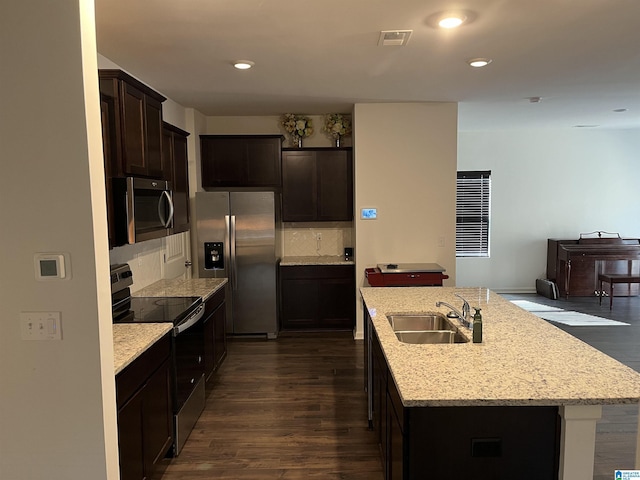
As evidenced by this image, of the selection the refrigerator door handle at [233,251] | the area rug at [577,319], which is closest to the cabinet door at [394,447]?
the refrigerator door handle at [233,251]

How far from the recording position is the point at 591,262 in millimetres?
6855

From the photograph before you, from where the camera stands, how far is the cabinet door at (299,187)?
5.32 metres

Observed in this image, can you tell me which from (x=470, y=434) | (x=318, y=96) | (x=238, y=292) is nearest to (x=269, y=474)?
(x=470, y=434)

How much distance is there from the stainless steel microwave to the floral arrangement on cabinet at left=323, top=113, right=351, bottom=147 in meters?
2.75

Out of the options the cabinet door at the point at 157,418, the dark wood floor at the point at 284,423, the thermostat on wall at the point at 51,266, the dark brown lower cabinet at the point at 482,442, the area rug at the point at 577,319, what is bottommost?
the dark wood floor at the point at 284,423

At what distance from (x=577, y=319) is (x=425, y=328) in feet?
13.3

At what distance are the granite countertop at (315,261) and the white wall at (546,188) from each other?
10.5ft

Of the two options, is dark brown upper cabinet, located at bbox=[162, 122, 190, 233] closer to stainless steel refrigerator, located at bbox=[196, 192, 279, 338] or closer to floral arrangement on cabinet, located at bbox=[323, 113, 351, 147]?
stainless steel refrigerator, located at bbox=[196, 192, 279, 338]

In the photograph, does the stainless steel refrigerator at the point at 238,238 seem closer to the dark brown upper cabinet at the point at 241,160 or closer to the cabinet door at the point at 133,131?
the dark brown upper cabinet at the point at 241,160

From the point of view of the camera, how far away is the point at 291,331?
5285 mm

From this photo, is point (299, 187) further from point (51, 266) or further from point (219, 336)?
point (51, 266)

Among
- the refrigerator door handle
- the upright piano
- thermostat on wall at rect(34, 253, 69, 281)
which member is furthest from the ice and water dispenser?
the upright piano

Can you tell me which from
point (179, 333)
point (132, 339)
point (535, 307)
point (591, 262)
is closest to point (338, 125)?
point (179, 333)

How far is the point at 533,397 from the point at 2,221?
202cm
